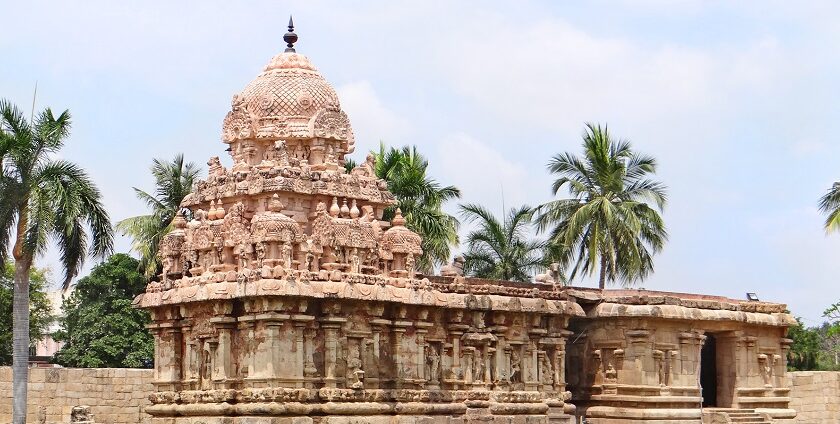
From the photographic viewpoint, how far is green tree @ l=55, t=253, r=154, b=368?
42875mm

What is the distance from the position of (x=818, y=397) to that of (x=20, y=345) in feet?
69.8

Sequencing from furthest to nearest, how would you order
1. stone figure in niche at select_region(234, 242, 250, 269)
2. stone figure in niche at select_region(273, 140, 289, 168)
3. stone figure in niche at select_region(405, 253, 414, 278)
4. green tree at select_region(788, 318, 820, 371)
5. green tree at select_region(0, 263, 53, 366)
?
1. green tree at select_region(788, 318, 820, 371)
2. green tree at select_region(0, 263, 53, 366)
3. stone figure in niche at select_region(405, 253, 414, 278)
4. stone figure in niche at select_region(273, 140, 289, 168)
5. stone figure in niche at select_region(234, 242, 250, 269)

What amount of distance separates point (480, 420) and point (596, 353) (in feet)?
16.1

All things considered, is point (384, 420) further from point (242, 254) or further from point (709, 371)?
point (709, 371)

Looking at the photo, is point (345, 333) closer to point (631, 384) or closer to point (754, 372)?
point (631, 384)

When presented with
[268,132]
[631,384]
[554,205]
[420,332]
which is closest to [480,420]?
[420,332]

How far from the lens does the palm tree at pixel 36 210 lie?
29.0 metres

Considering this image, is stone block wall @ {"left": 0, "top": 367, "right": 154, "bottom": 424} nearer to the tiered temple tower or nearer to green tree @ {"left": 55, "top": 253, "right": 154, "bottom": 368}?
the tiered temple tower

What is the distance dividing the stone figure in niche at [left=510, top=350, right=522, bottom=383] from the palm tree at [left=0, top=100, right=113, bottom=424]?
8415mm

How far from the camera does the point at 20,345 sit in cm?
2919

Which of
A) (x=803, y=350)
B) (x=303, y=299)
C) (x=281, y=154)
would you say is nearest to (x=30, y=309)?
(x=281, y=154)

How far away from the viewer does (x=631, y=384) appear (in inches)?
1293

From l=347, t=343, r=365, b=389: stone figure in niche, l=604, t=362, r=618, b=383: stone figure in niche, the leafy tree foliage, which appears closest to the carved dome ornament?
l=347, t=343, r=365, b=389: stone figure in niche

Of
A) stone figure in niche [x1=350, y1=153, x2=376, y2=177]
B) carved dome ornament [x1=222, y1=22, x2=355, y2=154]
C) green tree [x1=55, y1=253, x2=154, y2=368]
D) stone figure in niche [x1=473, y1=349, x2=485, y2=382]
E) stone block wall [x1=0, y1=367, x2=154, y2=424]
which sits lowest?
stone block wall [x1=0, y1=367, x2=154, y2=424]
